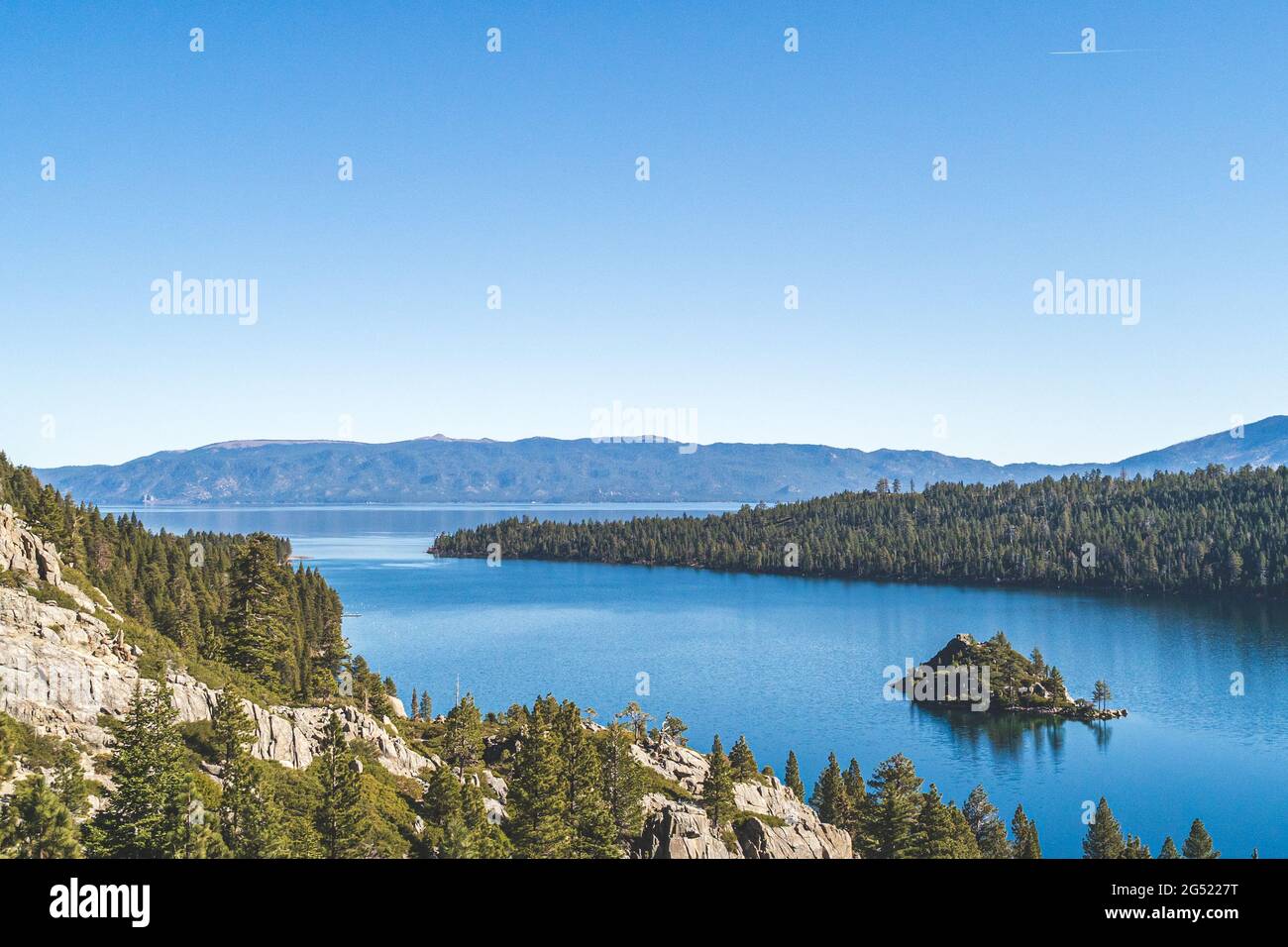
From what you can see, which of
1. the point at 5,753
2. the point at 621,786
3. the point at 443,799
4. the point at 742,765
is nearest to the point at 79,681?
the point at 5,753

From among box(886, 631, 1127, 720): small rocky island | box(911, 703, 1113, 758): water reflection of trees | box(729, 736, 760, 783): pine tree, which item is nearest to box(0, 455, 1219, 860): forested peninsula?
box(729, 736, 760, 783): pine tree

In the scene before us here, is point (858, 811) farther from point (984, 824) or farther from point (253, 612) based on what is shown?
point (253, 612)

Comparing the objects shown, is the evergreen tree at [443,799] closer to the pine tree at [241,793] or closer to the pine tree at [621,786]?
the pine tree at [621,786]

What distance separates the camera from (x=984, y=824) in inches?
2012

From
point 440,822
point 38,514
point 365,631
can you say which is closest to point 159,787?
point 440,822

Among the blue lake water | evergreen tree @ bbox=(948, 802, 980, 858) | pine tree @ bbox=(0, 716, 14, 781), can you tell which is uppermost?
pine tree @ bbox=(0, 716, 14, 781)

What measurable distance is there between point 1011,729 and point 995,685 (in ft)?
29.8

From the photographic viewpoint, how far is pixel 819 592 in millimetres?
179500

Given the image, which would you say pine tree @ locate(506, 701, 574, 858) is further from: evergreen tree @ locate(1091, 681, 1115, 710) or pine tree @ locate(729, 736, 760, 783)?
evergreen tree @ locate(1091, 681, 1115, 710)

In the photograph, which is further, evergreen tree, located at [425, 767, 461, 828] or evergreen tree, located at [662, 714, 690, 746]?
evergreen tree, located at [662, 714, 690, 746]

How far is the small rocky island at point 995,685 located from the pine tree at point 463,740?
160 feet

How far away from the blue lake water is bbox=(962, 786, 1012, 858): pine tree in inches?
148

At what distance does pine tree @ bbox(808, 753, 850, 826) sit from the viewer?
173ft
